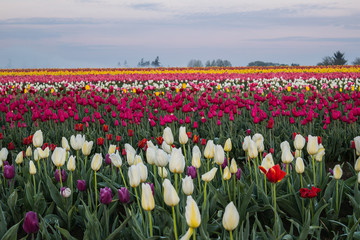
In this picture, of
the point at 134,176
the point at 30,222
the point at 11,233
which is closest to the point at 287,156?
the point at 134,176

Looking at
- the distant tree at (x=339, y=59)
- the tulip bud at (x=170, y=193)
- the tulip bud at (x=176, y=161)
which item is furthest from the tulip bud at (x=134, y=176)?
the distant tree at (x=339, y=59)

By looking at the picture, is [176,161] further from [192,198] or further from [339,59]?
[339,59]

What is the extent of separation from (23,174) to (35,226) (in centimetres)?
176

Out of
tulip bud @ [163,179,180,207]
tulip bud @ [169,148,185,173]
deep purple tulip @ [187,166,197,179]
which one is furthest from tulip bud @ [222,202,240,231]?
deep purple tulip @ [187,166,197,179]

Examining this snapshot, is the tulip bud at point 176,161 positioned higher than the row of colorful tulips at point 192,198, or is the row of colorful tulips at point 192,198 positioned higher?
the tulip bud at point 176,161

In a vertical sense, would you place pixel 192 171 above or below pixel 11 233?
above

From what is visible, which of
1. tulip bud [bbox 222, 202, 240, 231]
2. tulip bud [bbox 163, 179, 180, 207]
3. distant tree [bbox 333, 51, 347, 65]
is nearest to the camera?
tulip bud [bbox 222, 202, 240, 231]

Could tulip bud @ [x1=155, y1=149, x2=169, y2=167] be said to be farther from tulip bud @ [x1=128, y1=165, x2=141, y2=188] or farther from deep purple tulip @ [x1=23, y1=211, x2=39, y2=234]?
deep purple tulip @ [x1=23, y1=211, x2=39, y2=234]

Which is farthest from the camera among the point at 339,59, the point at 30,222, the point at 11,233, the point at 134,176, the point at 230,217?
the point at 339,59

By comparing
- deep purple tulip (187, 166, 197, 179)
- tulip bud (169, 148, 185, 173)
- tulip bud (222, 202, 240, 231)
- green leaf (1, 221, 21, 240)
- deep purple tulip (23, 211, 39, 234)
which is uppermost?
tulip bud (169, 148, 185, 173)

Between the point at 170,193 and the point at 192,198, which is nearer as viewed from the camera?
the point at 170,193

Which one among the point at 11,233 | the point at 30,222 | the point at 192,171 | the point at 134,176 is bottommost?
the point at 11,233

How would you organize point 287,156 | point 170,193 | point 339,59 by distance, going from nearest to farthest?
point 170,193
point 287,156
point 339,59

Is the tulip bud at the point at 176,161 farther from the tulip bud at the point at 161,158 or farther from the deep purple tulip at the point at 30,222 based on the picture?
the deep purple tulip at the point at 30,222
